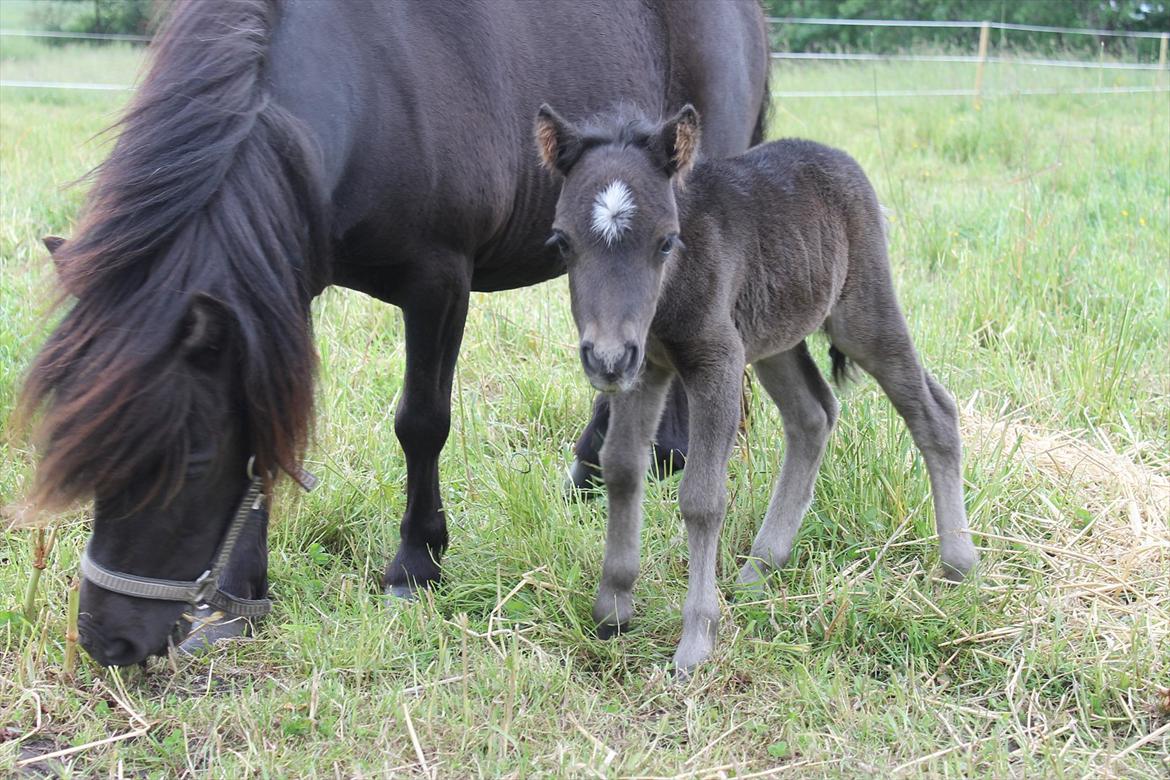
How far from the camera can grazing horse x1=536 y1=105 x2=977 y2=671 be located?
2.60m

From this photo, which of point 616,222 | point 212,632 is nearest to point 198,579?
point 212,632

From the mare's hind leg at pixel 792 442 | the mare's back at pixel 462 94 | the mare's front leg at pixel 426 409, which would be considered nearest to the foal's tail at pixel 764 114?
the mare's back at pixel 462 94

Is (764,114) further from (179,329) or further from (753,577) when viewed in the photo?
(179,329)

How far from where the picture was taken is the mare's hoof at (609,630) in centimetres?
313

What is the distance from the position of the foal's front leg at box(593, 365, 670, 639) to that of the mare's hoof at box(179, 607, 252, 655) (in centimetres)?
104

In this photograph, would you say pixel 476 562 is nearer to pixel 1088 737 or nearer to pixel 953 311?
pixel 1088 737

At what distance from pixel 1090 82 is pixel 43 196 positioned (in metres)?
13.5

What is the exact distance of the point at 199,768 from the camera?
8.78 feet

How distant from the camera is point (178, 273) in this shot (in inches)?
94.1

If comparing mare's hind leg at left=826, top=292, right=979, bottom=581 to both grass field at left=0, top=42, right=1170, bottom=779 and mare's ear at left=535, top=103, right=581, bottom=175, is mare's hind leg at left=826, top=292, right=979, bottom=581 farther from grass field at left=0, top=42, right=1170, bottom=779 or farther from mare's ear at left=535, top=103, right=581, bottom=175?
mare's ear at left=535, top=103, right=581, bottom=175

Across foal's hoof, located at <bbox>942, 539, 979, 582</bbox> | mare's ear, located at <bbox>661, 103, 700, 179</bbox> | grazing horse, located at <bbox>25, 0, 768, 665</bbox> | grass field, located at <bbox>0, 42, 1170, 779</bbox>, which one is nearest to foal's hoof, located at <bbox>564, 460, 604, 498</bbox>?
grass field, located at <bbox>0, 42, 1170, 779</bbox>

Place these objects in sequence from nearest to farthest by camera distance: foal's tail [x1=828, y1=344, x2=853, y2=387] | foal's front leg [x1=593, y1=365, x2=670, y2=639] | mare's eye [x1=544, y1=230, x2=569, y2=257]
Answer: mare's eye [x1=544, y1=230, x2=569, y2=257] < foal's front leg [x1=593, y1=365, x2=670, y2=639] < foal's tail [x1=828, y1=344, x2=853, y2=387]

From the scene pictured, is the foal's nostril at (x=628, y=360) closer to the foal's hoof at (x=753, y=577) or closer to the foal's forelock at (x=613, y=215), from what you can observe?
the foal's forelock at (x=613, y=215)

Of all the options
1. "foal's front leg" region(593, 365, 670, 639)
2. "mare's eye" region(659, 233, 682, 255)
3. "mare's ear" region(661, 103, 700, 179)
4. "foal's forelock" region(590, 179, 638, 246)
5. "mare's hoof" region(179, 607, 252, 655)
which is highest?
"mare's ear" region(661, 103, 700, 179)
